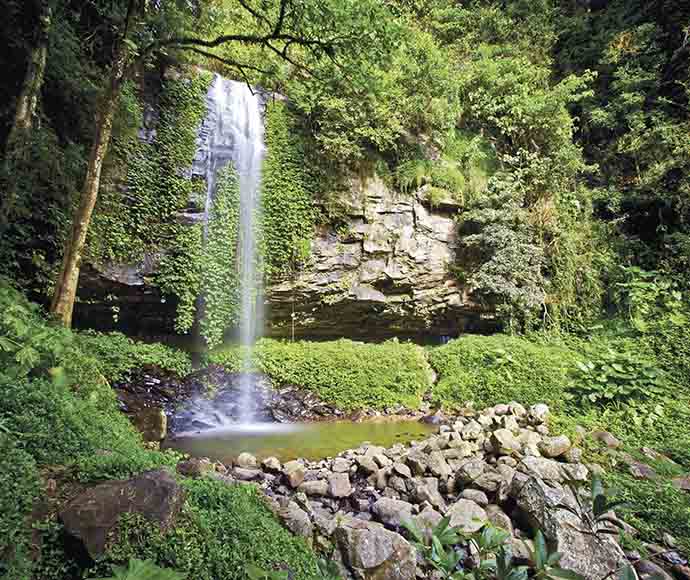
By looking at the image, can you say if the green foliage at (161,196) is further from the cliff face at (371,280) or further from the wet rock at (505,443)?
the wet rock at (505,443)

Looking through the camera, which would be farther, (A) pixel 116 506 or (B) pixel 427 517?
(B) pixel 427 517

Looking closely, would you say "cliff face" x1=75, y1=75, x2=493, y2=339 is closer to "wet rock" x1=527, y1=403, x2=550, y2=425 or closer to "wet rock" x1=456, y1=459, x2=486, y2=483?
"wet rock" x1=527, y1=403, x2=550, y2=425

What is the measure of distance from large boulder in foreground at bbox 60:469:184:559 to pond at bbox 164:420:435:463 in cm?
270

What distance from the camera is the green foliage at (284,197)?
7.74m

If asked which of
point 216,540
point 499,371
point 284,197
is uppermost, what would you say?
point 284,197

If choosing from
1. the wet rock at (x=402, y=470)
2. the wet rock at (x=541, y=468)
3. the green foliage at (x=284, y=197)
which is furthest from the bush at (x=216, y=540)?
the green foliage at (x=284, y=197)

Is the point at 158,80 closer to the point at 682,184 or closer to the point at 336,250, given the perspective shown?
the point at 336,250

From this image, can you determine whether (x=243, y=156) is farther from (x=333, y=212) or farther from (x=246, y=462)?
(x=246, y=462)

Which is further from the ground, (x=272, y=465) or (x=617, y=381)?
(x=617, y=381)

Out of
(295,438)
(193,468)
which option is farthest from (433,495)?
(295,438)

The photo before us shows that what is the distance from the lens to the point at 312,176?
26.0 ft

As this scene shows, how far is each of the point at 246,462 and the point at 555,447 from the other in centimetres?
344

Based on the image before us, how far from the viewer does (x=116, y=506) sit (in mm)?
1690

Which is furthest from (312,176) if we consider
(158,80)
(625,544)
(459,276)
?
(625,544)
